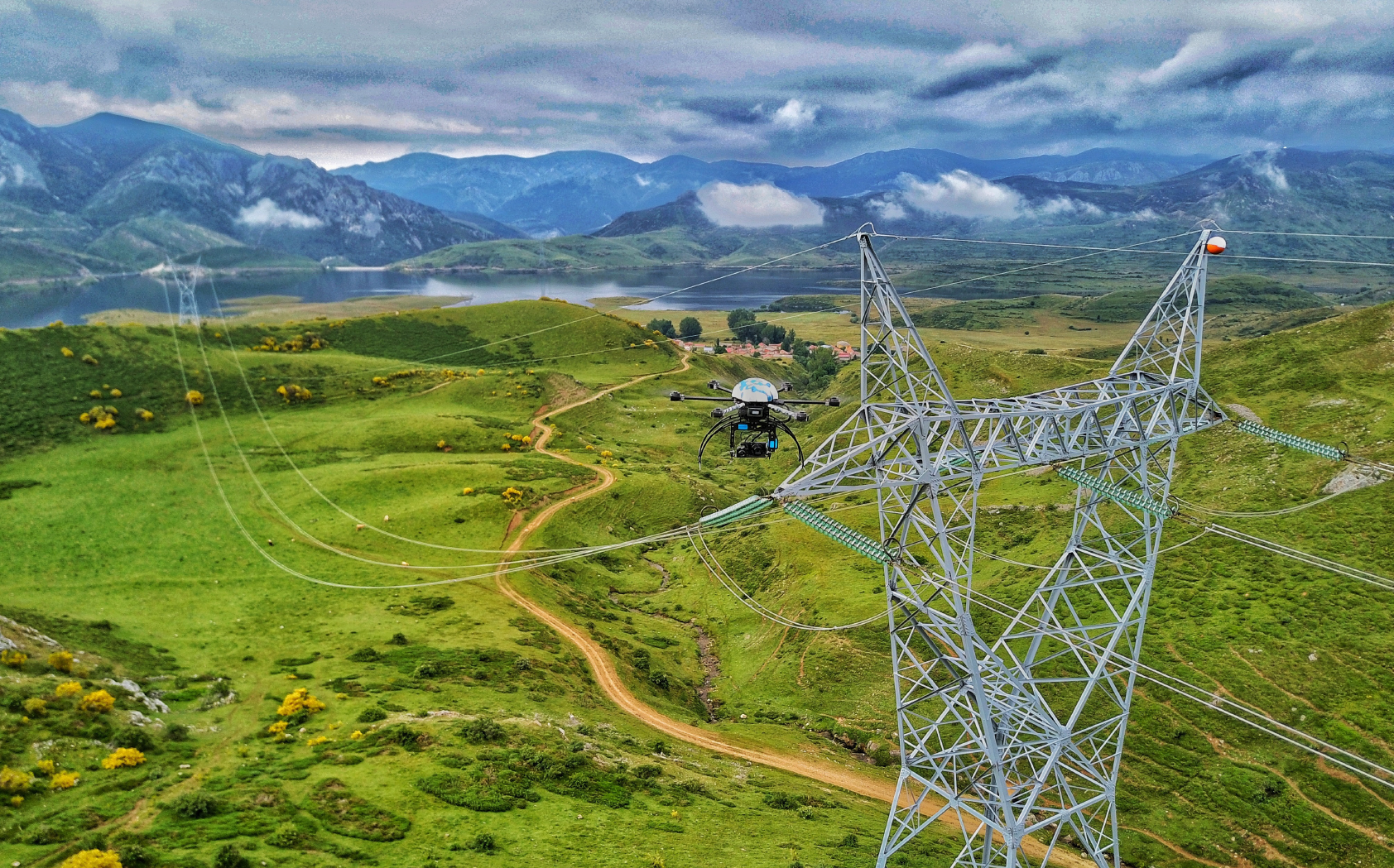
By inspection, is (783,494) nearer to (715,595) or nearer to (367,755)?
(367,755)

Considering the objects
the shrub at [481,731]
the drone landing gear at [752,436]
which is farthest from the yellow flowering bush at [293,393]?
the drone landing gear at [752,436]

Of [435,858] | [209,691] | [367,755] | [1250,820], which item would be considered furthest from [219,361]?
[1250,820]

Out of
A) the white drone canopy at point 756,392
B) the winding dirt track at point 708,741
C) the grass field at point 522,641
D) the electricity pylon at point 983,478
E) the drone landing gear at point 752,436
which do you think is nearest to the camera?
the electricity pylon at point 983,478

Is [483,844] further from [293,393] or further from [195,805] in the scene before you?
[293,393]

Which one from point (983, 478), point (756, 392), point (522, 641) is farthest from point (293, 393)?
point (983, 478)

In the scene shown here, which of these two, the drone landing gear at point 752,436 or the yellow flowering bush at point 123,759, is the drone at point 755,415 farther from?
the yellow flowering bush at point 123,759
